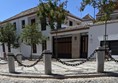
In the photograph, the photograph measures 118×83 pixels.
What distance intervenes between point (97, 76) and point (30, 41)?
650 inches

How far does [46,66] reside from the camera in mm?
11172

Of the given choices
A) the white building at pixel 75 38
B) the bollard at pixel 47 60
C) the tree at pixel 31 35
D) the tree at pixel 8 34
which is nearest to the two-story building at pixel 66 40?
the white building at pixel 75 38

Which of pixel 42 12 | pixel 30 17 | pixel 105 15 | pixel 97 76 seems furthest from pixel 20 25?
pixel 97 76

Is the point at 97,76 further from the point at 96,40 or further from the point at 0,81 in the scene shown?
the point at 96,40

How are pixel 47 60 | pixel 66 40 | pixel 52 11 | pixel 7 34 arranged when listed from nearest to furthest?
pixel 47 60 < pixel 52 11 < pixel 66 40 < pixel 7 34

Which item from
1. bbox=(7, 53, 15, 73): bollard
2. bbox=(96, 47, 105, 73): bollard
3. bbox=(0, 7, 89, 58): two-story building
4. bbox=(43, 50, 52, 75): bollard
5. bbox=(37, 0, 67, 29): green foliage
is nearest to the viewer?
bbox=(96, 47, 105, 73): bollard

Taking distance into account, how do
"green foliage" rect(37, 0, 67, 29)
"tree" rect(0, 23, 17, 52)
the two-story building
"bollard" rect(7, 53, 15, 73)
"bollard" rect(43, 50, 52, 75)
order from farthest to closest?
"tree" rect(0, 23, 17, 52) < the two-story building < "green foliage" rect(37, 0, 67, 29) < "bollard" rect(7, 53, 15, 73) < "bollard" rect(43, 50, 52, 75)

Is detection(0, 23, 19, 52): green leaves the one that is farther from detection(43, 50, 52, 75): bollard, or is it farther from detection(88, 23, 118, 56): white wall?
detection(43, 50, 52, 75): bollard

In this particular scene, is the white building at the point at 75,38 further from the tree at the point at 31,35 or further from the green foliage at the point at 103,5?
the green foliage at the point at 103,5

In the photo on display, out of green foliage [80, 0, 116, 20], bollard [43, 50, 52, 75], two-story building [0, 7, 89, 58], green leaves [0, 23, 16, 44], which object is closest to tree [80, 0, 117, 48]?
green foliage [80, 0, 116, 20]

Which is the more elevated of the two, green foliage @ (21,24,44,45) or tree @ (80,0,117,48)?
tree @ (80,0,117,48)

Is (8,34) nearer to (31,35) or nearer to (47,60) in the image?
(31,35)

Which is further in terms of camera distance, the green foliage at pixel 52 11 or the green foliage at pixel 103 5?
the green foliage at pixel 52 11

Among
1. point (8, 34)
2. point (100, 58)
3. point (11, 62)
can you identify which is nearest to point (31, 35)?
point (8, 34)
